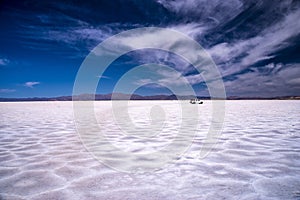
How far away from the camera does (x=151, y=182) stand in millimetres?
2479

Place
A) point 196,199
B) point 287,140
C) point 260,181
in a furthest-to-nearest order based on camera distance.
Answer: point 287,140, point 260,181, point 196,199

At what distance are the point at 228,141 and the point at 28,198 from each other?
12.3 ft

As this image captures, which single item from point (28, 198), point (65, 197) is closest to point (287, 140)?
point (65, 197)

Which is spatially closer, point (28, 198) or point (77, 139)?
point (28, 198)

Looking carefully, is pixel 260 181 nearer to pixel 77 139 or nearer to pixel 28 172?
pixel 28 172

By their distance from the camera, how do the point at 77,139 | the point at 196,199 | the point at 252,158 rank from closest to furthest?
the point at 196,199
the point at 252,158
the point at 77,139

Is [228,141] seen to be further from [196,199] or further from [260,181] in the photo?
[196,199]

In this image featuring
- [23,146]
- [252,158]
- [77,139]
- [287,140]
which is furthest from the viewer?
[77,139]

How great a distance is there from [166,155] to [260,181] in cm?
148

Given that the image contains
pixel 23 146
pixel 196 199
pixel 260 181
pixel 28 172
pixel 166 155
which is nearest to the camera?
pixel 196 199

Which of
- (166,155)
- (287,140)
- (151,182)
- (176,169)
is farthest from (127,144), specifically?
(287,140)

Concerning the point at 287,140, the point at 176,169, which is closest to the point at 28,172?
the point at 176,169

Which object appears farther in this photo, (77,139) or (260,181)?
(77,139)

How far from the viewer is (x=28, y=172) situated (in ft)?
9.14
